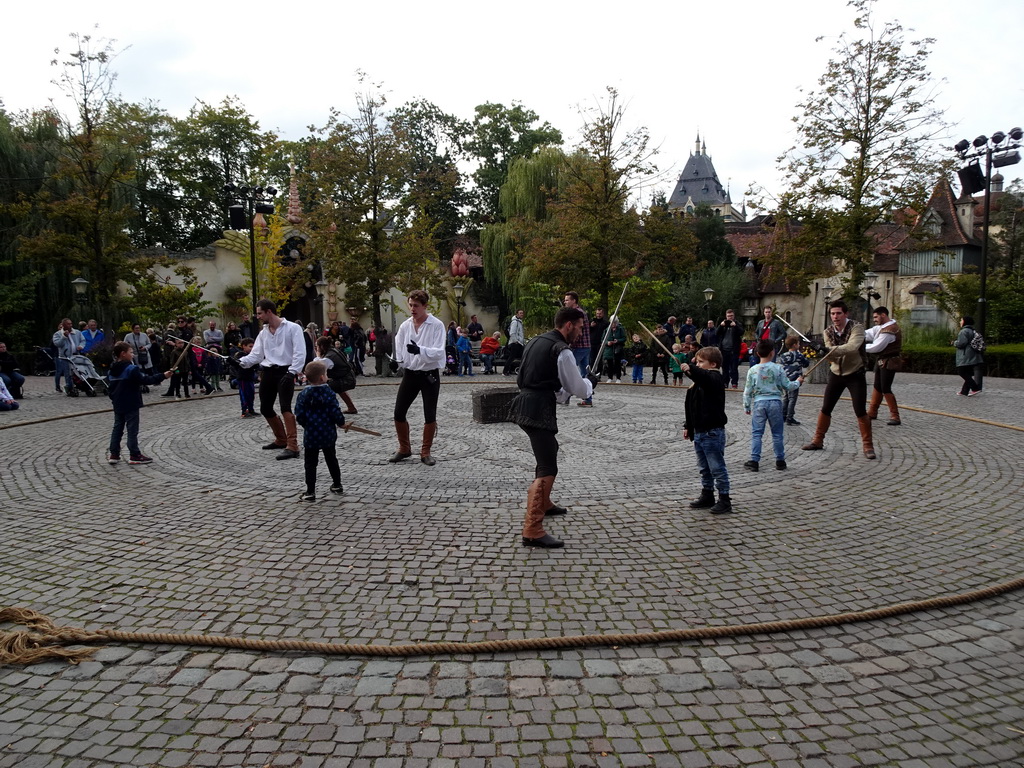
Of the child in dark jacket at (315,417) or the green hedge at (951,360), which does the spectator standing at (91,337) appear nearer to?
the child in dark jacket at (315,417)

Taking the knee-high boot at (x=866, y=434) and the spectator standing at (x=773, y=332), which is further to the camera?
the spectator standing at (x=773, y=332)

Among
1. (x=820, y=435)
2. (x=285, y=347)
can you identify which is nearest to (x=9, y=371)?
(x=285, y=347)

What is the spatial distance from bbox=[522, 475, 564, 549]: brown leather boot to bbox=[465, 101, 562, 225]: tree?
157 feet

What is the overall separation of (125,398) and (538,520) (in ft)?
19.4

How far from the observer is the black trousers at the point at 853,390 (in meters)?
8.78

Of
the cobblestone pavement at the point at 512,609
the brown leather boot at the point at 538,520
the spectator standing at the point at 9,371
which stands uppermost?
the spectator standing at the point at 9,371

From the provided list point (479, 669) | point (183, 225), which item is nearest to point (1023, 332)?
point (479, 669)

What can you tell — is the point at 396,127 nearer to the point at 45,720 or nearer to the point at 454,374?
the point at 454,374

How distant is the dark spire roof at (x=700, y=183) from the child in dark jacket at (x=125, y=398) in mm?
104011

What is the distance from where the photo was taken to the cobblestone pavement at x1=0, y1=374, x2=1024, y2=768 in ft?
10.1

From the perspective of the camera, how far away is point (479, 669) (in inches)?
144

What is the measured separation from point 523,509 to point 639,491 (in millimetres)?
1406

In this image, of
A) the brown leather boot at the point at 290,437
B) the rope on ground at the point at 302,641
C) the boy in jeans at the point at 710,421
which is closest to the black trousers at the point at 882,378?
the boy in jeans at the point at 710,421

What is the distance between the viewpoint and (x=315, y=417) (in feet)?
22.0
